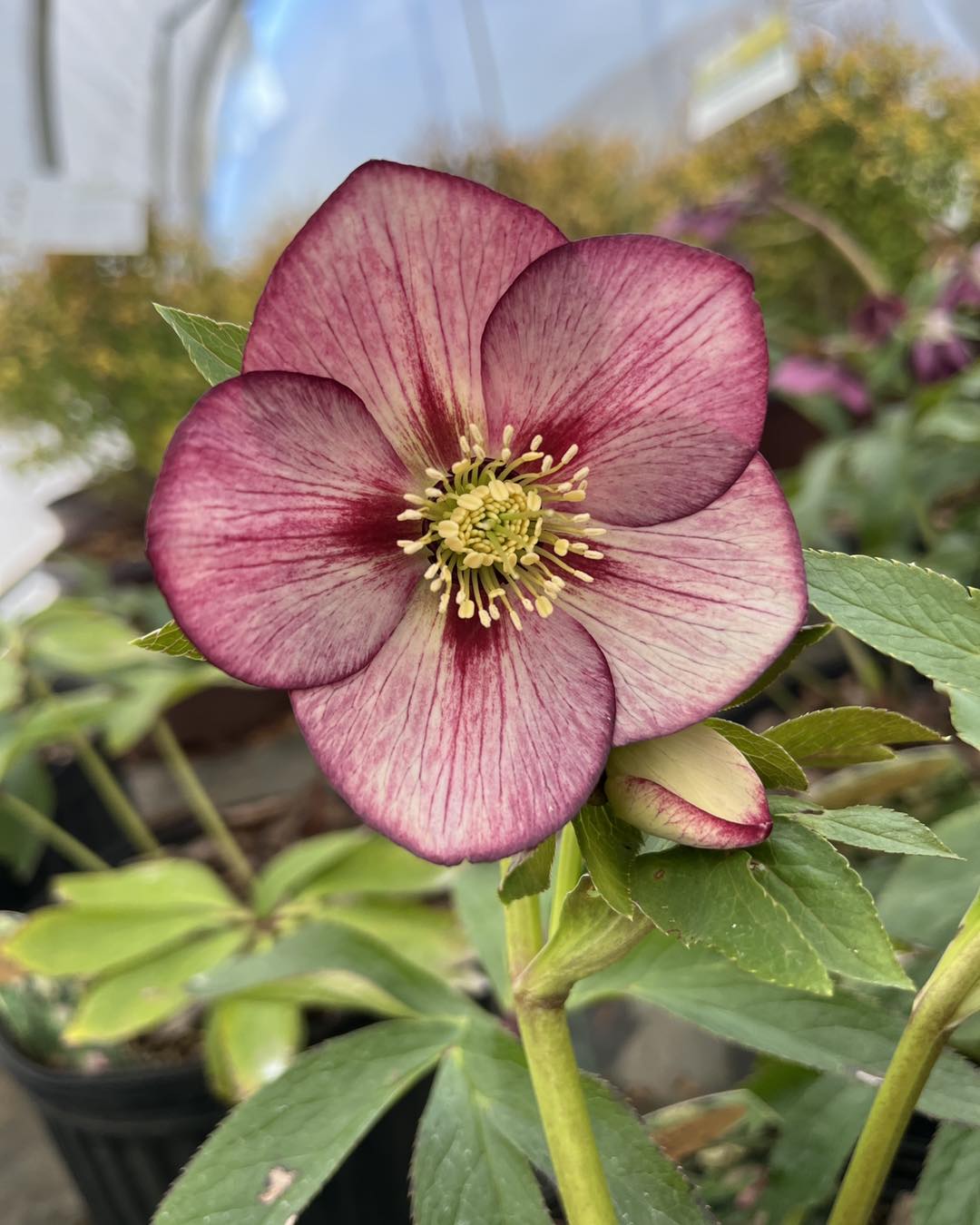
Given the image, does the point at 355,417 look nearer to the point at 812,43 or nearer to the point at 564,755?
the point at 564,755

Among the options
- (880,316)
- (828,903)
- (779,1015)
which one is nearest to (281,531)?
(828,903)

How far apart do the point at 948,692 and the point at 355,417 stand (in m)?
0.18

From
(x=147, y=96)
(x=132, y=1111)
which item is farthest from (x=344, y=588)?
(x=147, y=96)

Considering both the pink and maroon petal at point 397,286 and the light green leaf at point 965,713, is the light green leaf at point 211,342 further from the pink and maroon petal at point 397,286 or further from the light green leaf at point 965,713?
the light green leaf at point 965,713

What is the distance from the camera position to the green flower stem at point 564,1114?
30 cm

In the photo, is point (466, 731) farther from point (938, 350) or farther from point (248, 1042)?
point (938, 350)

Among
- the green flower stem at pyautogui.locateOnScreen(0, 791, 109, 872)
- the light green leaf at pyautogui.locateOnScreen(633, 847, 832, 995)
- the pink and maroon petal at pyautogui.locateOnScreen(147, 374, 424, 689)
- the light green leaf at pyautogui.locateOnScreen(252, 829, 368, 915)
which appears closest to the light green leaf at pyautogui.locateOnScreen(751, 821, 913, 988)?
the light green leaf at pyautogui.locateOnScreen(633, 847, 832, 995)

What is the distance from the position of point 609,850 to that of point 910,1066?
100 millimetres

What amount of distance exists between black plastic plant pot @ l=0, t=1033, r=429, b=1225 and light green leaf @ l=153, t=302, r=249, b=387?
59 cm

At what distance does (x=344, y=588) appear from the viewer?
276mm

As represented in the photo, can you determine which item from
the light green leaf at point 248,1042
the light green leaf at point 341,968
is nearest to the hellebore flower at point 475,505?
the light green leaf at point 341,968

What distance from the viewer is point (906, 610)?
29 centimetres

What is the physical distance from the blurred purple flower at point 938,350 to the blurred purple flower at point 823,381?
0.08m

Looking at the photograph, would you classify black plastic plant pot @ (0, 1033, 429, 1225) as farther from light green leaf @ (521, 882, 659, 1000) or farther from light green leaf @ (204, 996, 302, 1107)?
light green leaf @ (521, 882, 659, 1000)
